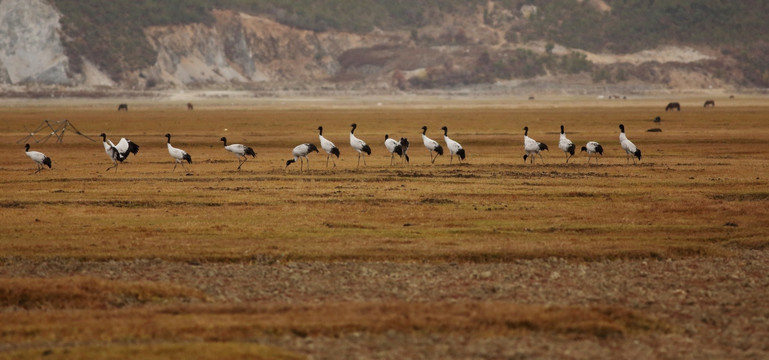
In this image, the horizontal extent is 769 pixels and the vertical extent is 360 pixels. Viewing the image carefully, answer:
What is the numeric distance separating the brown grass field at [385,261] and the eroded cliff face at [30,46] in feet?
458

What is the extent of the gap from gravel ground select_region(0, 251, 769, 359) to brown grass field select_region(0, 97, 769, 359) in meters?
0.06

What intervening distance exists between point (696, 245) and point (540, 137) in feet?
145

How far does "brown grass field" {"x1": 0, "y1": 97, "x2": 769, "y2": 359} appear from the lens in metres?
16.1

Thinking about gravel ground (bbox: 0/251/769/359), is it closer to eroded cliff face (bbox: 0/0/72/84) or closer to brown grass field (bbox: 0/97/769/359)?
→ brown grass field (bbox: 0/97/769/359)

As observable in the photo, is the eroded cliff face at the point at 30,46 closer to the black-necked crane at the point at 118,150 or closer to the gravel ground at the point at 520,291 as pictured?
the black-necked crane at the point at 118,150

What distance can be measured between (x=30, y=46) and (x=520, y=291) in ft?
569

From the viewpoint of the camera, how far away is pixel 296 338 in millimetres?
16078

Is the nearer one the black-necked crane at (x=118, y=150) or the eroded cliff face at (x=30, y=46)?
the black-necked crane at (x=118, y=150)

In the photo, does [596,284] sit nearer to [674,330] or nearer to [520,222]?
[674,330]

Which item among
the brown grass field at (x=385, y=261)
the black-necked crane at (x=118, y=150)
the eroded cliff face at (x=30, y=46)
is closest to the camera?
the brown grass field at (x=385, y=261)

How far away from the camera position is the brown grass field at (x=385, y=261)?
16.1 m

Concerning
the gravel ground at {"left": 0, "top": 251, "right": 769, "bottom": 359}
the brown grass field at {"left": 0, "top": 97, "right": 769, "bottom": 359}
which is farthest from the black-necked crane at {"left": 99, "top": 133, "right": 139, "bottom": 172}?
the gravel ground at {"left": 0, "top": 251, "right": 769, "bottom": 359}

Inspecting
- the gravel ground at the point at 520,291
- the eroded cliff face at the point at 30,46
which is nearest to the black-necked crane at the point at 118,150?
the gravel ground at the point at 520,291

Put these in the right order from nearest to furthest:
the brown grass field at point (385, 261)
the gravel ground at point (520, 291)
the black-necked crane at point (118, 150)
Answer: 1. the gravel ground at point (520, 291)
2. the brown grass field at point (385, 261)
3. the black-necked crane at point (118, 150)
